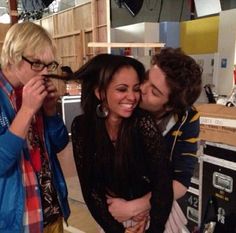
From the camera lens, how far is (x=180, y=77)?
108 cm

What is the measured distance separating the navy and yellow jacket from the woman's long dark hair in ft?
0.55

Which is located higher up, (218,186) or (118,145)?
(118,145)

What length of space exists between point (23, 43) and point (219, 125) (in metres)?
1.32

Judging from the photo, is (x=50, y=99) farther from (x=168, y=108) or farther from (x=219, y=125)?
(x=219, y=125)

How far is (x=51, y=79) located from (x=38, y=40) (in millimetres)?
132

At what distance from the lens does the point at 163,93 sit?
111cm

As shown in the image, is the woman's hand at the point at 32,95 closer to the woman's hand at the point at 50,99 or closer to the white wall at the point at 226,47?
the woman's hand at the point at 50,99

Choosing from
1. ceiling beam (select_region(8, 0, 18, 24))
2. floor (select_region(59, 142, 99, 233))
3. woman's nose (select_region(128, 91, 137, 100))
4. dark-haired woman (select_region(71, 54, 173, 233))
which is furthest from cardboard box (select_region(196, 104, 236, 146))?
ceiling beam (select_region(8, 0, 18, 24))

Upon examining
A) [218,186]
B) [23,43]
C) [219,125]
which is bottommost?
[218,186]

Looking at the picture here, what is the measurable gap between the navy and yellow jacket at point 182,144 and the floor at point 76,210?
1060 millimetres

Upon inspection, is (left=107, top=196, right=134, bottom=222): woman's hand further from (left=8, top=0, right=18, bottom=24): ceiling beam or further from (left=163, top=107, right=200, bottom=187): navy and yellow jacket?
(left=8, top=0, right=18, bottom=24): ceiling beam

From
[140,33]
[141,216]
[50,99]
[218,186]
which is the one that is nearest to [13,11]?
[50,99]

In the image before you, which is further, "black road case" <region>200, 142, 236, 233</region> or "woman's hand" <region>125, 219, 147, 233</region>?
"black road case" <region>200, 142, 236, 233</region>

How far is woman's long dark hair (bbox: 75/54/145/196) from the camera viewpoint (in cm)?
103
